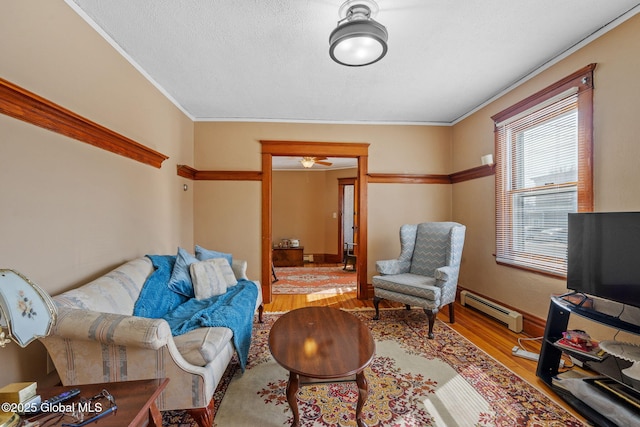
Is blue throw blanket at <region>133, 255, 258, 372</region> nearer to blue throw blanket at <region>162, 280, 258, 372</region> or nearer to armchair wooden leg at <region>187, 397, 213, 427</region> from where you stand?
blue throw blanket at <region>162, 280, 258, 372</region>

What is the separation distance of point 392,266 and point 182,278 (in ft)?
7.78

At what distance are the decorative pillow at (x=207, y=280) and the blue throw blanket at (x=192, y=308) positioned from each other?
7 cm

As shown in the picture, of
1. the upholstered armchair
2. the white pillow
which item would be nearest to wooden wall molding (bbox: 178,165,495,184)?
the upholstered armchair

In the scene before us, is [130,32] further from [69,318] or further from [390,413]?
[390,413]

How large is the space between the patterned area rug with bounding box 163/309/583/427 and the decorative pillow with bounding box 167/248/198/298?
78cm

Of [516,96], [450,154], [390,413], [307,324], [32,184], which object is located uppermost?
[516,96]

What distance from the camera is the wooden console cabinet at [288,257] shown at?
6.52 meters

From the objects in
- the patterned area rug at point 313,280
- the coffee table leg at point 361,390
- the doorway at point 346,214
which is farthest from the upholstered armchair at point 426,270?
the doorway at point 346,214

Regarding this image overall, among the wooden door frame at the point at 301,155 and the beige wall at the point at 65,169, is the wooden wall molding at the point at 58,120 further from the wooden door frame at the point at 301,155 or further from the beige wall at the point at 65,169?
the wooden door frame at the point at 301,155

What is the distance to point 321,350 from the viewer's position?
160cm

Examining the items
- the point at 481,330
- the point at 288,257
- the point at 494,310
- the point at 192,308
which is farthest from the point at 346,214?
the point at 192,308

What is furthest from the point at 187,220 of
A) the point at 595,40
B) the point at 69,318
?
the point at 595,40

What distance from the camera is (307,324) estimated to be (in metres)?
1.96

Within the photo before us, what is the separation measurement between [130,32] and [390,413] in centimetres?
338
